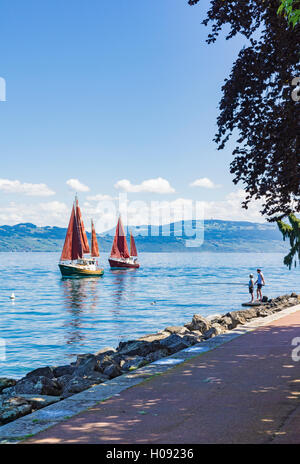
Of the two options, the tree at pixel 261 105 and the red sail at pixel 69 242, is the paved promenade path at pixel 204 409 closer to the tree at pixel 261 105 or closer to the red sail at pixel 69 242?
the tree at pixel 261 105

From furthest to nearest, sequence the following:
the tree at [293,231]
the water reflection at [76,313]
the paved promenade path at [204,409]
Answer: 1. the tree at [293,231]
2. the water reflection at [76,313]
3. the paved promenade path at [204,409]

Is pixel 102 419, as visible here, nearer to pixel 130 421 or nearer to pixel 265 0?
pixel 130 421

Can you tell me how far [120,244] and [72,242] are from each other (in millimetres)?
36636

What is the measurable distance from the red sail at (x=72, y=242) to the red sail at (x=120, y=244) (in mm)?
24840

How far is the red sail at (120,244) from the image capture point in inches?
4276

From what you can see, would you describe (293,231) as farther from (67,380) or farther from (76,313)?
(67,380)

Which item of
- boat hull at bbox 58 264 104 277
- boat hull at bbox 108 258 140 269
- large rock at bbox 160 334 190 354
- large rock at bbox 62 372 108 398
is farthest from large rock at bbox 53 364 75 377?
boat hull at bbox 108 258 140 269

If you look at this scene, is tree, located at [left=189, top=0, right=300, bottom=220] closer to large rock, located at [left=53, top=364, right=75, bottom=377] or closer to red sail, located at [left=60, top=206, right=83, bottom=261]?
large rock, located at [left=53, top=364, right=75, bottom=377]

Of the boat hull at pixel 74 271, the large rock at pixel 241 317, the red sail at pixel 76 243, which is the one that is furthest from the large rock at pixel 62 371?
the boat hull at pixel 74 271

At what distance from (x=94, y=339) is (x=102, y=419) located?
2135 cm

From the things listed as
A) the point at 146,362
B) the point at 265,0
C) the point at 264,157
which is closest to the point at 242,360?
the point at 146,362

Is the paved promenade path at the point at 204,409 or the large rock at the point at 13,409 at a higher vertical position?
the paved promenade path at the point at 204,409

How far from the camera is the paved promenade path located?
553 centimetres

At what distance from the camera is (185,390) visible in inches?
298
